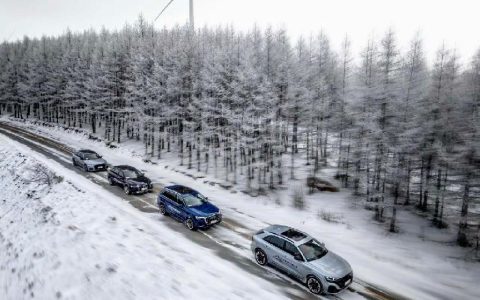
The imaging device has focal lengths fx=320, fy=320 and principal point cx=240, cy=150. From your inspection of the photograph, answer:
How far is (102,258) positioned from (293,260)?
26.9 ft

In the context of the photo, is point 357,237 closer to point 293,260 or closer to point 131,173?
point 293,260

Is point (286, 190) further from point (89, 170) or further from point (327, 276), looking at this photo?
point (89, 170)

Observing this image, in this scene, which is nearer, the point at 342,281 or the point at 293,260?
the point at 342,281

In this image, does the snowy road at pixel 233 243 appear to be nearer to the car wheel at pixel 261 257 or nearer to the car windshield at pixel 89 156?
the car wheel at pixel 261 257

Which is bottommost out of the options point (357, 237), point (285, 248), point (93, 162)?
point (357, 237)

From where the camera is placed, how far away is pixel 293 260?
42.1 ft

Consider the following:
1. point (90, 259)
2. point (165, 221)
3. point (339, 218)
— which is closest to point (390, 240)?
point (339, 218)

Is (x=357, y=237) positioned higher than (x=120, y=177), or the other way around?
(x=120, y=177)

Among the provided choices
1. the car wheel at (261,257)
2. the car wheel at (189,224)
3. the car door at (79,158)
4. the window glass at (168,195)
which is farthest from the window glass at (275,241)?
the car door at (79,158)

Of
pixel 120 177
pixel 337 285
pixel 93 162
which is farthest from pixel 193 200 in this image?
pixel 93 162

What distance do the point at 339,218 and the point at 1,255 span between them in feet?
64.1

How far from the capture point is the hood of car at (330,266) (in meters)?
12.0

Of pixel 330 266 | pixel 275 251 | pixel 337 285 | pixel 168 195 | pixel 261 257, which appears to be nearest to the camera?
pixel 337 285

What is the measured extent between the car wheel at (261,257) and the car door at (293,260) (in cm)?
110
